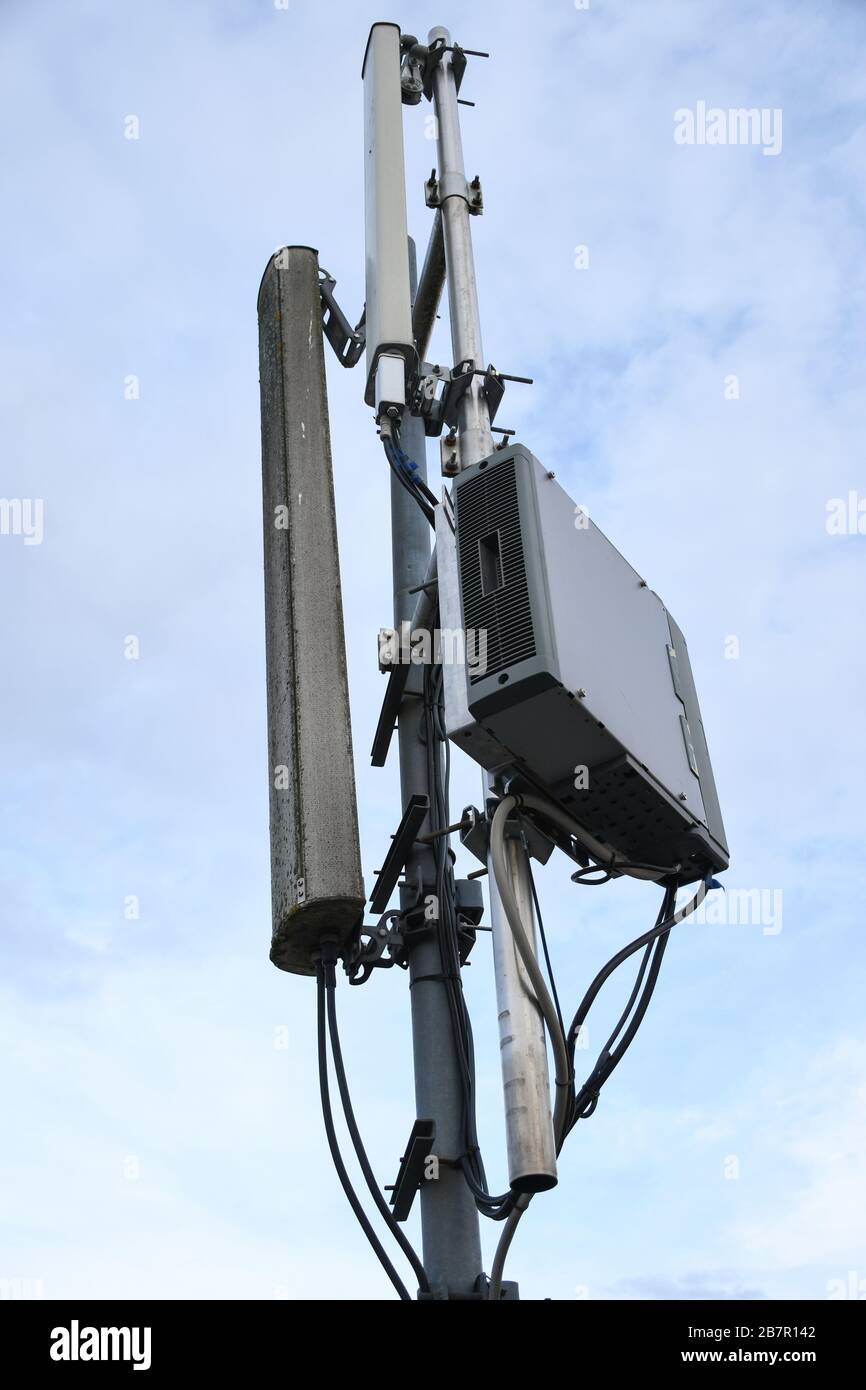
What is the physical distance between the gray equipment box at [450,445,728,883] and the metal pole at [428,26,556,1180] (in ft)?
0.87

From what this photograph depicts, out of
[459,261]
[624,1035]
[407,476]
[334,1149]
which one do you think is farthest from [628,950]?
[459,261]

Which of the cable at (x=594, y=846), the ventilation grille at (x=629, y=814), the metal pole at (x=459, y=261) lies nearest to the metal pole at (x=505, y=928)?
the metal pole at (x=459, y=261)

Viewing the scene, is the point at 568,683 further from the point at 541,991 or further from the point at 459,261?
the point at 459,261

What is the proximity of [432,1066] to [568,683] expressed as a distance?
105cm

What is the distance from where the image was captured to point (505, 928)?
3.16 m

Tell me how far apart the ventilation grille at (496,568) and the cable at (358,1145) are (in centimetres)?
92

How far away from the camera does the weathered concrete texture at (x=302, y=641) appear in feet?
11.2

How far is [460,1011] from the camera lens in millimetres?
3486

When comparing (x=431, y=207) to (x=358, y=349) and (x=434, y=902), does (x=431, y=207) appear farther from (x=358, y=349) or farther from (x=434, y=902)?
(x=434, y=902)

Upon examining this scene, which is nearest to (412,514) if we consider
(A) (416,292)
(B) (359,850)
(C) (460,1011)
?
(A) (416,292)

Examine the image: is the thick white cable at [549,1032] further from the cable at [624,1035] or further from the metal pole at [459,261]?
the metal pole at [459,261]

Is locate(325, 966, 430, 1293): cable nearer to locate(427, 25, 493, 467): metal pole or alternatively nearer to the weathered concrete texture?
the weathered concrete texture

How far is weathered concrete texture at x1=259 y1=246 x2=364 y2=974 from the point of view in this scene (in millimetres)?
3408
